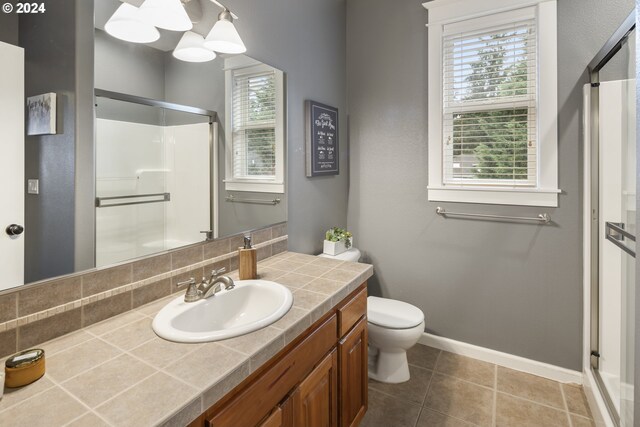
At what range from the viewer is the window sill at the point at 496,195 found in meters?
2.18

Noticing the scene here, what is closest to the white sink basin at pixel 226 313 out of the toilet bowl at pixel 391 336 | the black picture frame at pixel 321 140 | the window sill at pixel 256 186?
the window sill at pixel 256 186

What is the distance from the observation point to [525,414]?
1.93m

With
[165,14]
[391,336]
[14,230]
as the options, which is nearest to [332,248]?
[391,336]

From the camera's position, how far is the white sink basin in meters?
1.03

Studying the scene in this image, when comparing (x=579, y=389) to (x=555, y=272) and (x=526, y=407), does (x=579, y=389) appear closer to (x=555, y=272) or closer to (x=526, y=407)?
(x=526, y=407)

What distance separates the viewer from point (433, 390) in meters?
2.15

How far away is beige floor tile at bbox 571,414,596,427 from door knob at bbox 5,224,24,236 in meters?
2.60

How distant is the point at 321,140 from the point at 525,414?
207 cm

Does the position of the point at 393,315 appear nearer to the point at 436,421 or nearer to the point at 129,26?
the point at 436,421

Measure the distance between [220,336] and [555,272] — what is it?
7.13 feet

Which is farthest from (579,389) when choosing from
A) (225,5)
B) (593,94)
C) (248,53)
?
(225,5)

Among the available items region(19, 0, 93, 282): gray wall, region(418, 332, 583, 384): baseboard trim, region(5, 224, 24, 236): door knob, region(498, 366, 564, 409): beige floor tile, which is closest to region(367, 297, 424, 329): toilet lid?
region(418, 332, 583, 384): baseboard trim

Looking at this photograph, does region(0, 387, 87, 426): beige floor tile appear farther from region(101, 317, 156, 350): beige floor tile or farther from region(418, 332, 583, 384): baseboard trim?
region(418, 332, 583, 384): baseboard trim

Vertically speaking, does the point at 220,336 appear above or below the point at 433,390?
above
